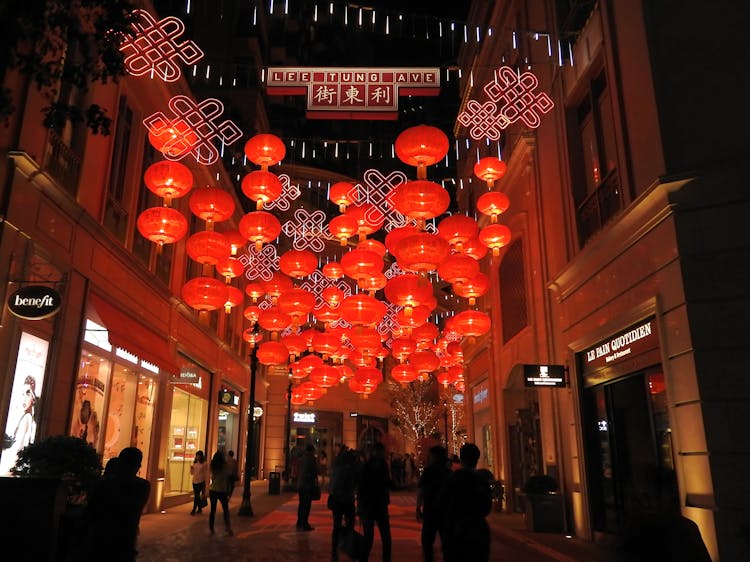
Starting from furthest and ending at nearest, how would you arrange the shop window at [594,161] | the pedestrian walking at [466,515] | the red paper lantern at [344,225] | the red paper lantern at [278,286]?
the red paper lantern at [278,286] < the red paper lantern at [344,225] < the shop window at [594,161] < the pedestrian walking at [466,515]

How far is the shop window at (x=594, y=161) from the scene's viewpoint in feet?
35.6

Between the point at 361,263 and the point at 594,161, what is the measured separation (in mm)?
5078

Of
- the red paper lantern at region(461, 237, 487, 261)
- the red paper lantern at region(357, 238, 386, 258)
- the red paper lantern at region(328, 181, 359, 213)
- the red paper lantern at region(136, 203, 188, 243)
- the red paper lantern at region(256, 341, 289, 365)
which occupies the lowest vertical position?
the red paper lantern at region(256, 341, 289, 365)

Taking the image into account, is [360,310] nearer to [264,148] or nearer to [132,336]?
[264,148]

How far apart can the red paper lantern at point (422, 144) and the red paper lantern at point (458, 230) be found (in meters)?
2.17

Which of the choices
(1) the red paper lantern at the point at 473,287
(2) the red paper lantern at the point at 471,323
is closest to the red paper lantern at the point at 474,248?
(1) the red paper lantern at the point at 473,287

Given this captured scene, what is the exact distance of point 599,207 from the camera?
1116 centimetres

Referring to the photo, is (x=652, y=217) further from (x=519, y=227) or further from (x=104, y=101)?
(x=104, y=101)

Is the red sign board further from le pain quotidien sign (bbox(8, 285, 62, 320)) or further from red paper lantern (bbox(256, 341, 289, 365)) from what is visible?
red paper lantern (bbox(256, 341, 289, 365))

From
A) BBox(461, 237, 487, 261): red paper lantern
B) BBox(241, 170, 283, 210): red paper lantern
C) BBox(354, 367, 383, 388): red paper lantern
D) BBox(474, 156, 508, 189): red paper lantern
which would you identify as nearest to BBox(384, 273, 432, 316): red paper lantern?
BBox(461, 237, 487, 261): red paper lantern

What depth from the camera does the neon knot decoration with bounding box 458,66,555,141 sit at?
39.5ft

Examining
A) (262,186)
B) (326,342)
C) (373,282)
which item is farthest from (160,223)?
(326,342)

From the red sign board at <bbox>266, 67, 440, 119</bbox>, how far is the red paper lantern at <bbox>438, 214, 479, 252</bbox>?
2.48 metres

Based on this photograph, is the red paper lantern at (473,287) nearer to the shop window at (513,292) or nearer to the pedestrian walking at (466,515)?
the shop window at (513,292)
